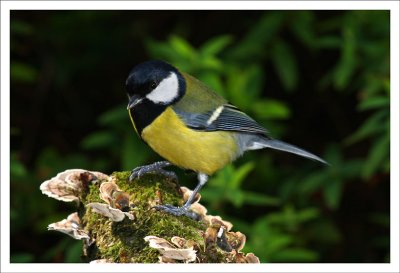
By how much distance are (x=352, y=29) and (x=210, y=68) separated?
746 mm

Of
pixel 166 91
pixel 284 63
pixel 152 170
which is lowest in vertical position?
pixel 152 170

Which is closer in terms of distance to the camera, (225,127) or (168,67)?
(168,67)

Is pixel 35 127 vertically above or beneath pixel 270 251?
above

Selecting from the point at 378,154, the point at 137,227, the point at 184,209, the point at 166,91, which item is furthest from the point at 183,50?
the point at 137,227

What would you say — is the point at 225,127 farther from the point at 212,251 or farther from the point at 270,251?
the point at 270,251

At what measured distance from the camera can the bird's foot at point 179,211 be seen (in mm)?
1971

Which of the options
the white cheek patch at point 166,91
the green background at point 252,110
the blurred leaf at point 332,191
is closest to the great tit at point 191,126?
the white cheek patch at point 166,91

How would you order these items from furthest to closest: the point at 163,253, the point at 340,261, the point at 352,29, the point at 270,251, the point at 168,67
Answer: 1. the point at 340,261
2. the point at 352,29
3. the point at 270,251
4. the point at 168,67
5. the point at 163,253

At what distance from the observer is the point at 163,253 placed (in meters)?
1.80

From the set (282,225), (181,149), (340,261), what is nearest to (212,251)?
(181,149)

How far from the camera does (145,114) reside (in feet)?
7.68

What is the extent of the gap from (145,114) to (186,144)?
7.0 inches

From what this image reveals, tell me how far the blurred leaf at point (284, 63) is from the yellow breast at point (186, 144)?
4.17ft

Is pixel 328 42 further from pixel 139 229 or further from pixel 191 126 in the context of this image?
pixel 139 229
